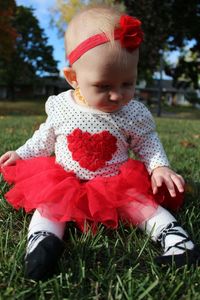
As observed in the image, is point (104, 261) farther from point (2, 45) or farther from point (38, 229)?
point (2, 45)

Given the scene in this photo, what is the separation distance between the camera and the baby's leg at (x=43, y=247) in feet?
5.42

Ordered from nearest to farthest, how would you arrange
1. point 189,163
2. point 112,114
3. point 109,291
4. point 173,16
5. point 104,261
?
point 109,291 < point 104,261 < point 112,114 < point 189,163 < point 173,16

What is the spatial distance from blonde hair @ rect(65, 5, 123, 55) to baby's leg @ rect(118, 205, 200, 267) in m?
0.94

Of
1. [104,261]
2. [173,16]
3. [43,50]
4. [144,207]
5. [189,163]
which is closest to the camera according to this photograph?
→ [104,261]

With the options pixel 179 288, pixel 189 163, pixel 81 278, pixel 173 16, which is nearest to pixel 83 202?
pixel 81 278

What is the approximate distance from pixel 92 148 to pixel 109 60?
55 centimetres

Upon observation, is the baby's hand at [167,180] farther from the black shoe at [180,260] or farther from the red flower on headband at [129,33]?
the red flower on headband at [129,33]

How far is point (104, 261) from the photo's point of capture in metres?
1.90

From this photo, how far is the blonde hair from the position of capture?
7.55ft

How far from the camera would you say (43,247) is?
1.78m

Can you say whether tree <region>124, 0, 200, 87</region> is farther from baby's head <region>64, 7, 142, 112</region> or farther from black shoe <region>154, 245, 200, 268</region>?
black shoe <region>154, 245, 200, 268</region>

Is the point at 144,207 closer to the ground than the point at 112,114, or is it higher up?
closer to the ground

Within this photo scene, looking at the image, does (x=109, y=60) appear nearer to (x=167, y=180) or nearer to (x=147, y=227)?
A: (x=167, y=180)

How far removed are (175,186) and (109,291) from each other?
88cm
